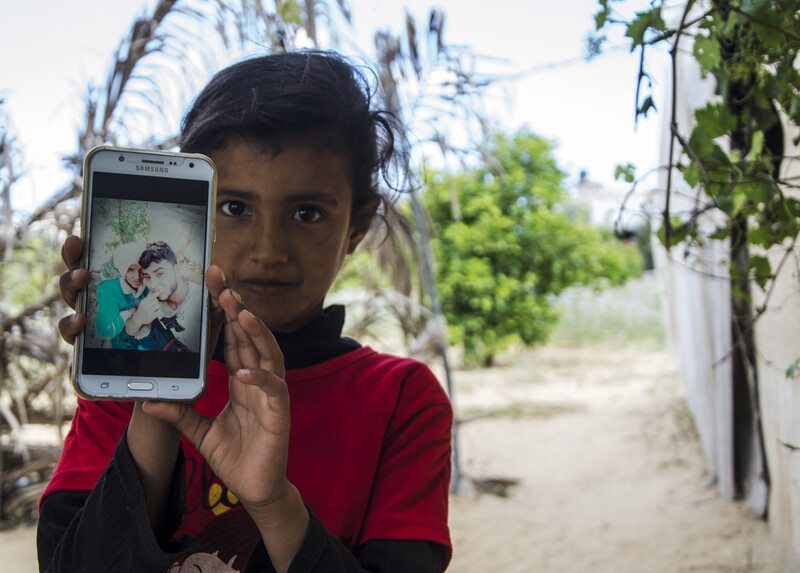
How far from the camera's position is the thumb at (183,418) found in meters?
0.85

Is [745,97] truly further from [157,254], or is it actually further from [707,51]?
[157,254]

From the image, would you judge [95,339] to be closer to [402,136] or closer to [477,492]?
[402,136]

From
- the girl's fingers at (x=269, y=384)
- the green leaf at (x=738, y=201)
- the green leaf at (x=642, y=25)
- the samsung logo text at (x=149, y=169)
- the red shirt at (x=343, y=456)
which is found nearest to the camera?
the girl's fingers at (x=269, y=384)

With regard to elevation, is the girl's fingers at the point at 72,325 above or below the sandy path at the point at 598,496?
above

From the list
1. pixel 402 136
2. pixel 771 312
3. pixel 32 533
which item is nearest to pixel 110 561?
pixel 402 136

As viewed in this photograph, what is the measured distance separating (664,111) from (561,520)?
2.60m

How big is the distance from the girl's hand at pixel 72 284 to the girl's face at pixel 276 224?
0.26m

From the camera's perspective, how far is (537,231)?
940 centimetres

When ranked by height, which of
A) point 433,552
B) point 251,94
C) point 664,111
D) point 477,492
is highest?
point 664,111

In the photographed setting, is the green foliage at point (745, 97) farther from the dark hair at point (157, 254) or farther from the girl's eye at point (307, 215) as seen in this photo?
the dark hair at point (157, 254)

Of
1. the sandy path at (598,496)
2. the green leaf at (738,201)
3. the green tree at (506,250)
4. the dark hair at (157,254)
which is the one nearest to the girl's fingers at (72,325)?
the dark hair at (157,254)

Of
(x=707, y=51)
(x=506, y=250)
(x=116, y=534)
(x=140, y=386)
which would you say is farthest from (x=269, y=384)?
(x=506, y=250)

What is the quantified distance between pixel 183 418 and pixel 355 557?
331 millimetres

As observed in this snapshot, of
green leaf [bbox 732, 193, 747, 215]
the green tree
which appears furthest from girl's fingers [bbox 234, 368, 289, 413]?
the green tree
